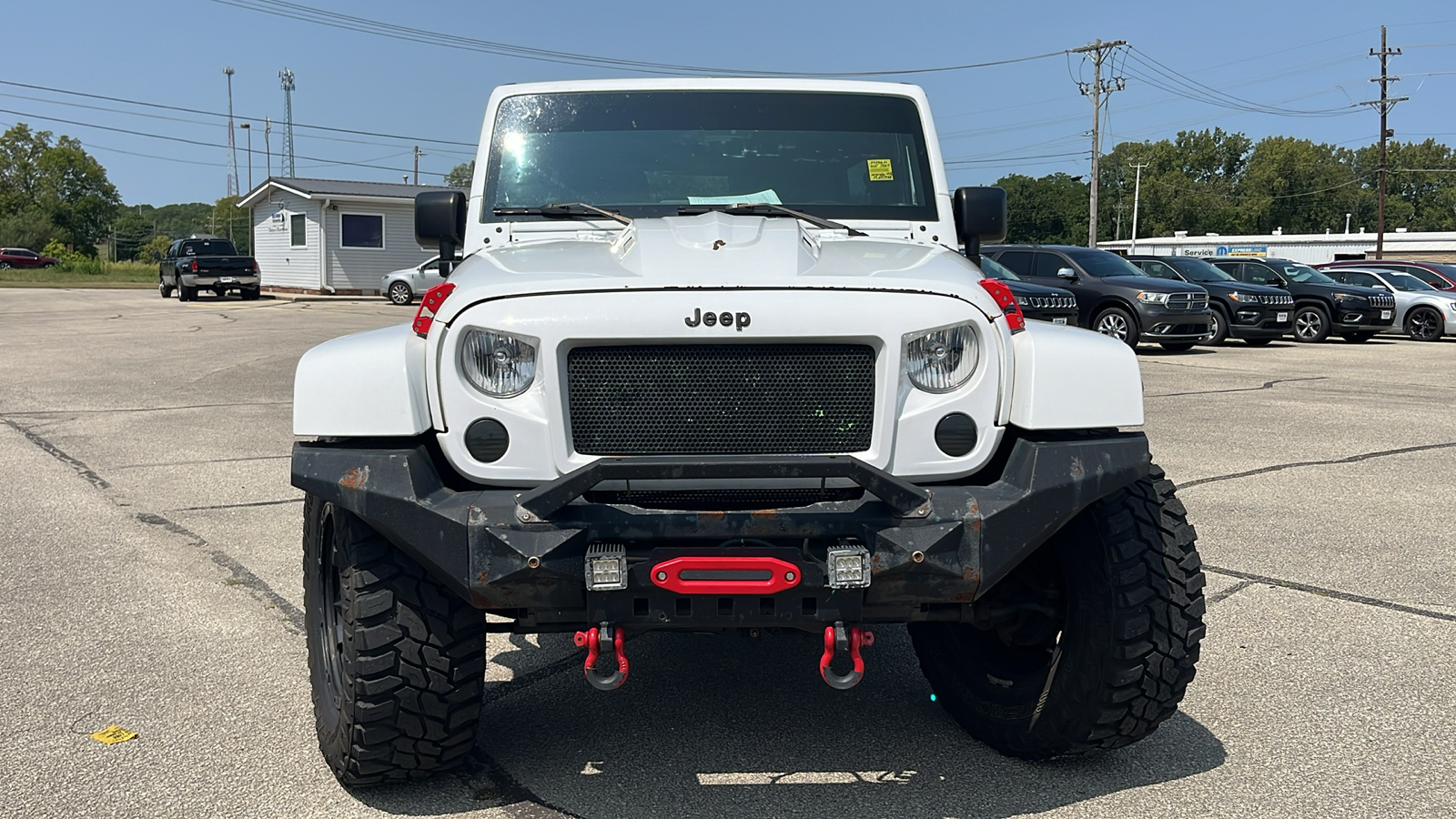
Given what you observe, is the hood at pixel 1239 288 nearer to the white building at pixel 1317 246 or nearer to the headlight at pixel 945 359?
the headlight at pixel 945 359

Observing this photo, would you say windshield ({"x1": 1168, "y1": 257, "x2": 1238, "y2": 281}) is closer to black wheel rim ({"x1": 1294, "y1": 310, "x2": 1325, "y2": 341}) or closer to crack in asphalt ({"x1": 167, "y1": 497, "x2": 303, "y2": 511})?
black wheel rim ({"x1": 1294, "y1": 310, "x2": 1325, "y2": 341})

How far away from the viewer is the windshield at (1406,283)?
24797mm

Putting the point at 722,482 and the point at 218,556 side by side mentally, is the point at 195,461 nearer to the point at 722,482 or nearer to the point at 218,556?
the point at 218,556

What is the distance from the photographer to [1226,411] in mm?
11969

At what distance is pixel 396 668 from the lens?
316 centimetres

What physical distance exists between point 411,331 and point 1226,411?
34.0ft

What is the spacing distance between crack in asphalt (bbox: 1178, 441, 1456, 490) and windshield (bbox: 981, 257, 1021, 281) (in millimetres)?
7797

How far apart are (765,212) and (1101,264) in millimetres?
17211

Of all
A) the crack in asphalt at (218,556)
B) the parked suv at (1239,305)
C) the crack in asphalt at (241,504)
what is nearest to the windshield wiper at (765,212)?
the crack in asphalt at (218,556)

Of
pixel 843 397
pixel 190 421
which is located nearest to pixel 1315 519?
pixel 843 397

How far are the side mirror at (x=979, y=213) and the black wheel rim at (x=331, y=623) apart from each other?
238cm

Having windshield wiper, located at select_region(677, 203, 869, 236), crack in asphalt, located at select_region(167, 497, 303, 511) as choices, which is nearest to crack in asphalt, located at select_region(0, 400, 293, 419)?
crack in asphalt, located at select_region(167, 497, 303, 511)

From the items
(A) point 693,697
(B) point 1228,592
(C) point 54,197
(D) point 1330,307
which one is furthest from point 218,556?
(C) point 54,197

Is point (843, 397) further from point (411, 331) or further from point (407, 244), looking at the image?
point (407, 244)
